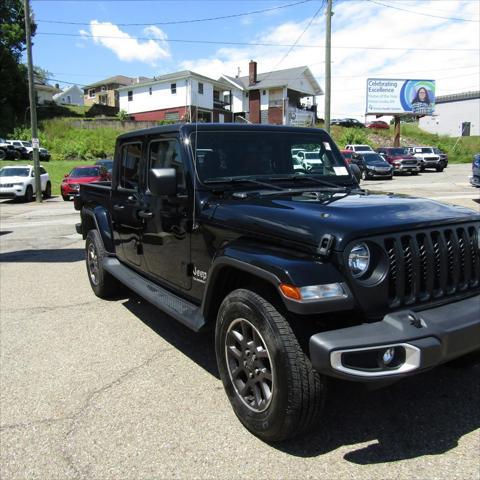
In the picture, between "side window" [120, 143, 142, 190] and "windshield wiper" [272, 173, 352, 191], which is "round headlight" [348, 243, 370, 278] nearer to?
"windshield wiper" [272, 173, 352, 191]

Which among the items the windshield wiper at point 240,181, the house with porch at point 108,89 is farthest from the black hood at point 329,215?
the house with porch at point 108,89

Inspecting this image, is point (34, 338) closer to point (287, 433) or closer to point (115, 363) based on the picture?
point (115, 363)

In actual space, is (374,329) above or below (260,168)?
below

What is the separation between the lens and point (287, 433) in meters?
2.73

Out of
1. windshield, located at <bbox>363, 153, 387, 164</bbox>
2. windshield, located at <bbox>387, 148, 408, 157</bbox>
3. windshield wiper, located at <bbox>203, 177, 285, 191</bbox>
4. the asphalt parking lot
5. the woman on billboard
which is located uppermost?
the woman on billboard

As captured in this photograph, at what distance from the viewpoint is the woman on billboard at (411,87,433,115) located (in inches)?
1951

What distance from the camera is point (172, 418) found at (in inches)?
128

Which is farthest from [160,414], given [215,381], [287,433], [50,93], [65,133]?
[50,93]

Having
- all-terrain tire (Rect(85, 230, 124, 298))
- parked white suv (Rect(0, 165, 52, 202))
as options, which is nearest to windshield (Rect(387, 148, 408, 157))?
parked white suv (Rect(0, 165, 52, 202))

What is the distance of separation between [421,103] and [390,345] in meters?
52.5

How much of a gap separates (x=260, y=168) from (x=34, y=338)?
2.72 meters

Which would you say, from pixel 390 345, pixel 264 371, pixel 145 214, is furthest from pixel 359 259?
pixel 145 214

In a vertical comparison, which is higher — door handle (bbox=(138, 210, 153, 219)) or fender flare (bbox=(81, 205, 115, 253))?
door handle (bbox=(138, 210, 153, 219))

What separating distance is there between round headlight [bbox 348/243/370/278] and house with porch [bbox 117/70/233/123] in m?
48.7
